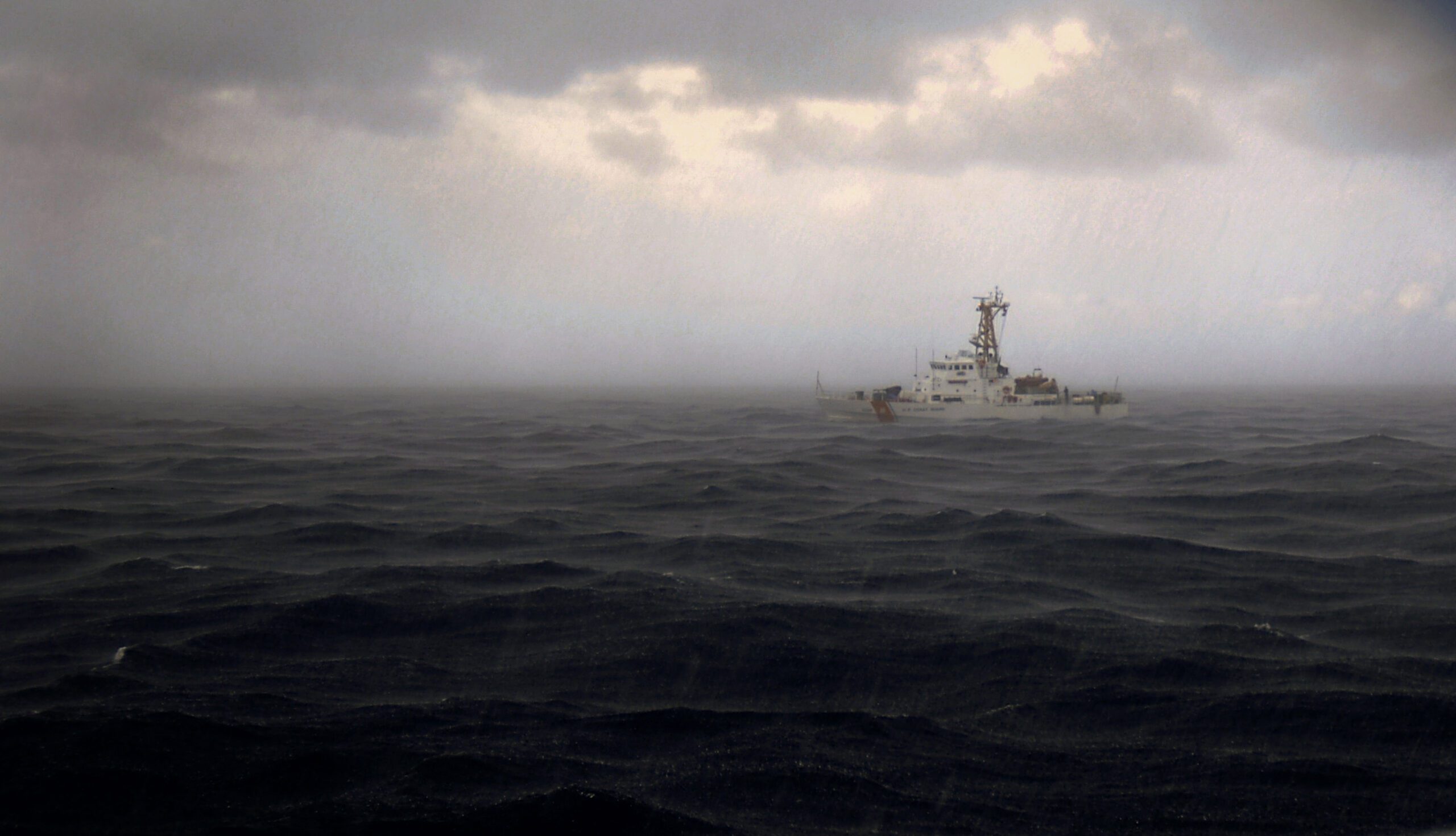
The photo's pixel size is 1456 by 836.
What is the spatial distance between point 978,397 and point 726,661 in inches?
2763

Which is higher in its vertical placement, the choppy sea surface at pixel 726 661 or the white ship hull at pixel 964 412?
the white ship hull at pixel 964 412

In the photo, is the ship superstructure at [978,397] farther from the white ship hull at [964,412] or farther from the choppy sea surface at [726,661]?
the choppy sea surface at [726,661]

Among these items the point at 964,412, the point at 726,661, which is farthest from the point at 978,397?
the point at 726,661

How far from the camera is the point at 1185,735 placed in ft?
32.1

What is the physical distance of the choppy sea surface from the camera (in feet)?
27.1

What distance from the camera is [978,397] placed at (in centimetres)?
7788

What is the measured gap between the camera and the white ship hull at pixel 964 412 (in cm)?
7550

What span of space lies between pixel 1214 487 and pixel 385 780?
34.1 m

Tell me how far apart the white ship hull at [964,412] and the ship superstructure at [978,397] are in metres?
0.06

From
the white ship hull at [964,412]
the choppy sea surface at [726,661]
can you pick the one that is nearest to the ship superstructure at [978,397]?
the white ship hull at [964,412]

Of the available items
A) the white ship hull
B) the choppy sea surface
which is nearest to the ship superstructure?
the white ship hull

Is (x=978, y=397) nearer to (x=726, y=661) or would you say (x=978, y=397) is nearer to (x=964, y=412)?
(x=964, y=412)

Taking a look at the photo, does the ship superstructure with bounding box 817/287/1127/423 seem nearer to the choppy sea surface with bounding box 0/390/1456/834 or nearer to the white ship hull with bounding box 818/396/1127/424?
the white ship hull with bounding box 818/396/1127/424

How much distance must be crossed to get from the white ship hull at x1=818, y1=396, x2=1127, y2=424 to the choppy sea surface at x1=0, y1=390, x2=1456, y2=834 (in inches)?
1731
